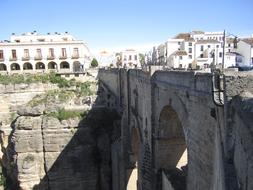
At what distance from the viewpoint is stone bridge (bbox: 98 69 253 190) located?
5180 mm

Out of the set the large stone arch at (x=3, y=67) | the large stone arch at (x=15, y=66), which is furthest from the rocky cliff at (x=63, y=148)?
the large stone arch at (x=15, y=66)

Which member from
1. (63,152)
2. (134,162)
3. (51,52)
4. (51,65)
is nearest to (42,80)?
(51,52)

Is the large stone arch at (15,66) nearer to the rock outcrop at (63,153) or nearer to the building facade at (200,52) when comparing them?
the building facade at (200,52)

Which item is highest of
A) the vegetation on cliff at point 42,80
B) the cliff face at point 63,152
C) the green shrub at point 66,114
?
the vegetation on cliff at point 42,80

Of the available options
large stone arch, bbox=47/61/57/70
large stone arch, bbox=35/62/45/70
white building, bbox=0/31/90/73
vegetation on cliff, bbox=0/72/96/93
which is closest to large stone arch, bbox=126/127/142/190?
vegetation on cliff, bbox=0/72/96/93

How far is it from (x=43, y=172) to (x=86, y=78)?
21.7 meters

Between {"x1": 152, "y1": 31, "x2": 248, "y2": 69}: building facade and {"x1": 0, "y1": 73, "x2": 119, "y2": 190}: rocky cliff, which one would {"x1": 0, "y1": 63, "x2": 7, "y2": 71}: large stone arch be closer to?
{"x1": 152, "y1": 31, "x2": 248, "y2": 69}: building facade

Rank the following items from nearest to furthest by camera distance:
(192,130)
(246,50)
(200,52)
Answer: (192,130) → (246,50) → (200,52)

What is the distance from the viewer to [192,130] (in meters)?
9.39

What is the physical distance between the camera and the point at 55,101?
3503cm

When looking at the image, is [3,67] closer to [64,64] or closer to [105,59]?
[64,64]

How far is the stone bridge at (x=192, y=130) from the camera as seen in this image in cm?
518

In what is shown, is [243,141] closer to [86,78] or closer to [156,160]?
[156,160]

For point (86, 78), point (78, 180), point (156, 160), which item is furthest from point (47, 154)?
point (86, 78)
